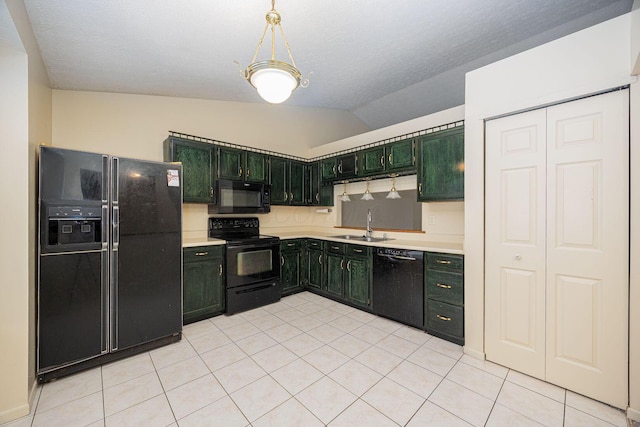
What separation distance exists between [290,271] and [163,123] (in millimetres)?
Answer: 2649

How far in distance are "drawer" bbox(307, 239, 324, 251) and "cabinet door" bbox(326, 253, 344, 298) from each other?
20cm

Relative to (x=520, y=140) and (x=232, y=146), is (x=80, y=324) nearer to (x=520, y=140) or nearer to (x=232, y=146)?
(x=232, y=146)

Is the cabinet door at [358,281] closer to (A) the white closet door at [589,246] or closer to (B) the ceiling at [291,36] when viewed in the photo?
(A) the white closet door at [589,246]

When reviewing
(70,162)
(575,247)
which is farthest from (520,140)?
(70,162)

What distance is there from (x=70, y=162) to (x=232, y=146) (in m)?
1.84

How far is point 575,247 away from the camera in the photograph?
183 centimetres

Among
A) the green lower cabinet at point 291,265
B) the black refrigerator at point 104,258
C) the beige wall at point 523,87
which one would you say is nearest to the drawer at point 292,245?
the green lower cabinet at point 291,265

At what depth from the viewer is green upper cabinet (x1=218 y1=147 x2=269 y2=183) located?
342 centimetres

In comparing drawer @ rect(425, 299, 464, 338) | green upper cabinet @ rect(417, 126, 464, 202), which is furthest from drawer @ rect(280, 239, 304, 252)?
drawer @ rect(425, 299, 464, 338)

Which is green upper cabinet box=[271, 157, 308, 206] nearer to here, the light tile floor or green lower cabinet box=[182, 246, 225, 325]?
green lower cabinet box=[182, 246, 225, 325]

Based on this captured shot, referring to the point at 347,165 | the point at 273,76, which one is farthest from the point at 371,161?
the point at 273,76

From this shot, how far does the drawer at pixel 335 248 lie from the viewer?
139 inches

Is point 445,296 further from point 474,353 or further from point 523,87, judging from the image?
point 523,87

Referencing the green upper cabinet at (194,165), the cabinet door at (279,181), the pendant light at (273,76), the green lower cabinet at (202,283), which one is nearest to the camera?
the pendant light at (273,76)
